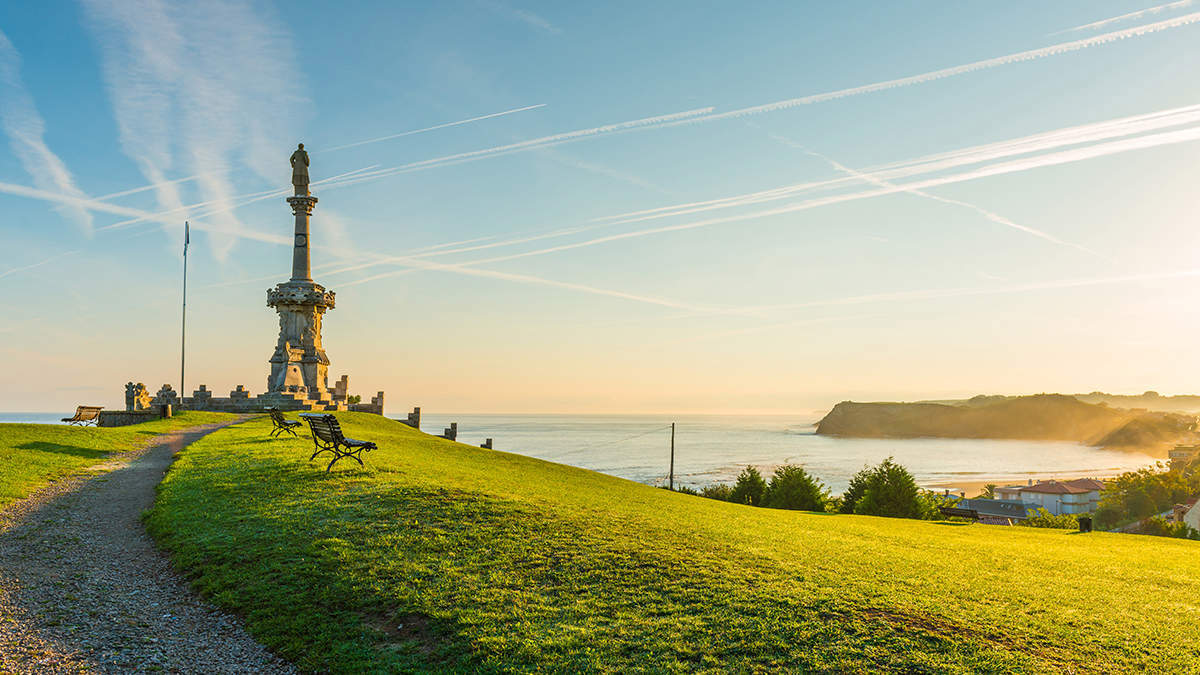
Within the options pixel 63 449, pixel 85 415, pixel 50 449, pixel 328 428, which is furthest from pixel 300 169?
pixel 328 428

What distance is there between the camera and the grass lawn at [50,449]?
48.8ft

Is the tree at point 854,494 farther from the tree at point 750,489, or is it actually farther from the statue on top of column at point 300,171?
the statue on top of column at point 300,171

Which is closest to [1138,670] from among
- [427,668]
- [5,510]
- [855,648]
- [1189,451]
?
[855,648]

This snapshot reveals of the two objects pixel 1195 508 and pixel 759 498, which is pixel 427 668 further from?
pixel 1195 508

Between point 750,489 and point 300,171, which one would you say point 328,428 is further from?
point 300,171

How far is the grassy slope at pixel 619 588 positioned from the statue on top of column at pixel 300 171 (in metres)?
39.2

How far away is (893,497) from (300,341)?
39.3m

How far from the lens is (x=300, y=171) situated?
47969mm

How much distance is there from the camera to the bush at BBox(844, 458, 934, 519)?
2895cm

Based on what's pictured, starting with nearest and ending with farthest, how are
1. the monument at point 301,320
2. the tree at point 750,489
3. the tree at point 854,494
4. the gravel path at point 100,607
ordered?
the gravel path at point 100,607, the tree at point 854,494, the tree at point 750,489, the monument at point 301,320

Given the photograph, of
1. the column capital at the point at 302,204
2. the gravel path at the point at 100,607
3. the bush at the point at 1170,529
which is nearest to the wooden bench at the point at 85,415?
the column capital at the point at 302,204

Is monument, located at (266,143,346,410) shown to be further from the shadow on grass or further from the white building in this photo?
the white building

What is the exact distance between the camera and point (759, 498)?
35.4 metres

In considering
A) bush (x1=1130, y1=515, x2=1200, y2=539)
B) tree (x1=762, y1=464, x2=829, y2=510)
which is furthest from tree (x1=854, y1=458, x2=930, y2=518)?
bush (x1=1130, y1=515, x2=1200, y2=539)
